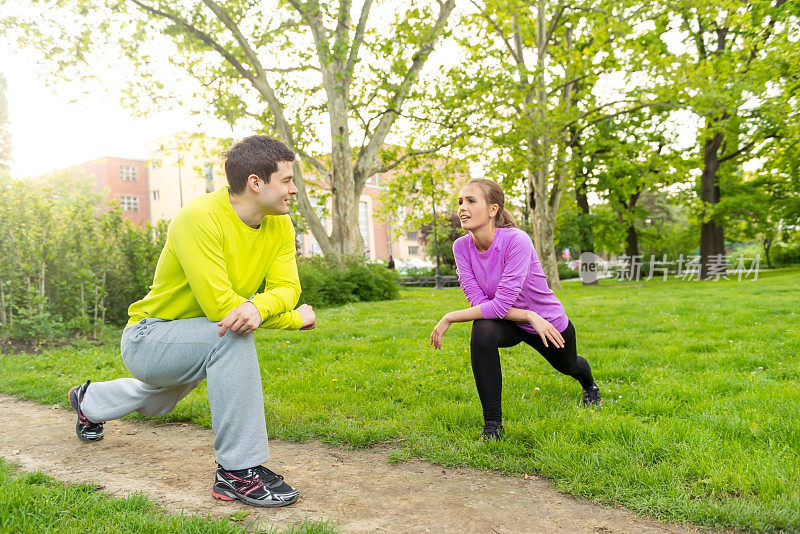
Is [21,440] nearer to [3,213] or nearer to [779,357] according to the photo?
[3,213]

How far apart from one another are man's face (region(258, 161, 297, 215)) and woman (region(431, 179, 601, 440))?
121 cm

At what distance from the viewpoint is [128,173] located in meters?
62.2

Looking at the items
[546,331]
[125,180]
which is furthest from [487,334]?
[125,180]

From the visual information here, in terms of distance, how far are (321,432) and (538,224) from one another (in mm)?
16792

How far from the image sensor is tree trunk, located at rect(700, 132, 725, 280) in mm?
24781

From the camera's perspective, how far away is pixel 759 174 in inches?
1069

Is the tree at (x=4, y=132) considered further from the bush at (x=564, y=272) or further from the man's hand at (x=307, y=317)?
Result: the man's hand at (x=307, y=317)

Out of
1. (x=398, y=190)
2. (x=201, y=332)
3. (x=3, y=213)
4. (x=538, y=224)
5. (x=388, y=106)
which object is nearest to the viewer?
(x=201, y=332)

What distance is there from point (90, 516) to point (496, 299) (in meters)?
2.39

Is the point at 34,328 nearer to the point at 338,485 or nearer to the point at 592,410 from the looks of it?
the point at 338,485

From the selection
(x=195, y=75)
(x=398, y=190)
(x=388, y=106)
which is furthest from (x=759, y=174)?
(x=195, y=75)

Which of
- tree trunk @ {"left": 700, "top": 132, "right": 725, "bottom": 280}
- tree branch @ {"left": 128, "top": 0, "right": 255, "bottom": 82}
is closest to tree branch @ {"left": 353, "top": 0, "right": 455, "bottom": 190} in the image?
tree branch @ {"left": 128, "top": 0, "right": 255, "bottom": 82}

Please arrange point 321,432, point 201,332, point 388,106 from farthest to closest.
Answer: point 388,106, point 321,432, point 201,332

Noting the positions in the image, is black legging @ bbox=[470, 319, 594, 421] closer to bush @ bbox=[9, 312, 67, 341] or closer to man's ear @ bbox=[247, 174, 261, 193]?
man's ear @ bbox=[247, 174, 261, 193]
